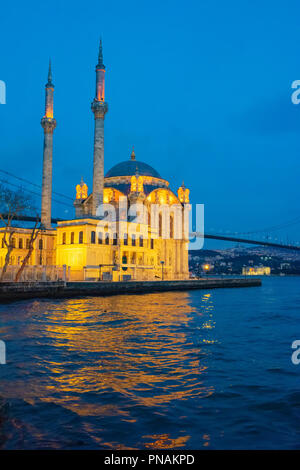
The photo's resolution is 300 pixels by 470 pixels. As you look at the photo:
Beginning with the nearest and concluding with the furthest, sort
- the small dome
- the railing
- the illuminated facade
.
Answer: the railing → the small dome → the illuminated facade

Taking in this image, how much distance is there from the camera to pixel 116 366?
8.56 meters

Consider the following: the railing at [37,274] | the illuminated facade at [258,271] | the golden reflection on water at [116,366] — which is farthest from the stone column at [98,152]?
the illuminated facade at [258,271]

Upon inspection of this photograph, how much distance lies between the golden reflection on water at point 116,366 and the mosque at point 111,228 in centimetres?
2076

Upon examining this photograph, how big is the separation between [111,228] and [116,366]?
113ft

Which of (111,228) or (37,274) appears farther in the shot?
(111,228)

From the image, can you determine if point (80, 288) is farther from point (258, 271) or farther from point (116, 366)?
point (258, 271)

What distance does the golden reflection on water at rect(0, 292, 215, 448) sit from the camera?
622 centimetres

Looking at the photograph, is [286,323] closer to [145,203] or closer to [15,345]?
[15,345]

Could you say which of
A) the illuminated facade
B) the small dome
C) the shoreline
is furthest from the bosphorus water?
the illuminated facade

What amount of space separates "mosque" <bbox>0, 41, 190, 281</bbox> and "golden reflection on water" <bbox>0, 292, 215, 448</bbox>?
20759mm

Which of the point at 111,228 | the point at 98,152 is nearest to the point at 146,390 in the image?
the point at 111,228

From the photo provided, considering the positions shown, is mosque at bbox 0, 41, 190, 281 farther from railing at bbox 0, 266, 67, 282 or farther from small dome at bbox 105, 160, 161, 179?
railing at bbox 0, 266, 67, 282

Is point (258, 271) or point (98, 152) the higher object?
point (98, 152)
